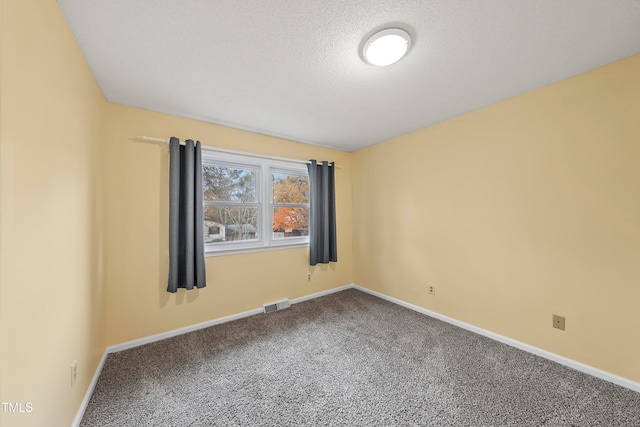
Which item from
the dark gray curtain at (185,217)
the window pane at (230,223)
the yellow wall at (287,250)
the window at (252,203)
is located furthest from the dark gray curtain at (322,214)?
the dark gray curtain at (185,217)

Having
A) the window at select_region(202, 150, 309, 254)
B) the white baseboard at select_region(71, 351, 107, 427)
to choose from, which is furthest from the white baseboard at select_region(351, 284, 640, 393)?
the white baseboard at select_region(71, 351, 107, 427)

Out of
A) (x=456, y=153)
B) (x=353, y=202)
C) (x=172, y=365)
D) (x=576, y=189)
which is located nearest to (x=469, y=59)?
(x=456, y=153)

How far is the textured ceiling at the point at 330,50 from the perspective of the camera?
4.21ft

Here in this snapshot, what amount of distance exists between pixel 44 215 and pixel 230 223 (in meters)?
1.87

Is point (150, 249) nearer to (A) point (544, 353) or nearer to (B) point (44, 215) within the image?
(B) point (44, 215)

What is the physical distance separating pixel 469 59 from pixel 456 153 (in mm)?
1163

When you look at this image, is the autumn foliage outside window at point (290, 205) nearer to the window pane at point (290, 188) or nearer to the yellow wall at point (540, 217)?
the window pane at point (290, 188)

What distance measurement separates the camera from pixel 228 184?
2.93m

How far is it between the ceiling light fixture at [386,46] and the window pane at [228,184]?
200cm

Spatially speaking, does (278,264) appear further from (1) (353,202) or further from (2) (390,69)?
(2) (390,69)

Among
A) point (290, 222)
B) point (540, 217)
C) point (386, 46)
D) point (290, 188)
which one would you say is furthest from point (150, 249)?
point (540, 217)

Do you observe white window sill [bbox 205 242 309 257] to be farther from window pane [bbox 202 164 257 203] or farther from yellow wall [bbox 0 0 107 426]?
yellow wall [bbox 0 0 107 426]

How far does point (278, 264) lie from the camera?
3.25 meters

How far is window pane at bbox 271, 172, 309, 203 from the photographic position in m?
3.34
